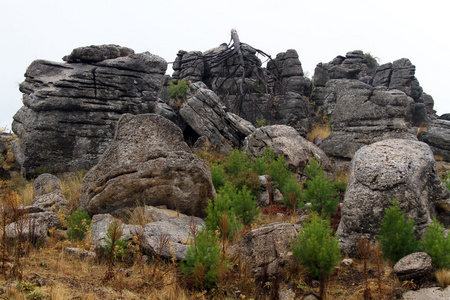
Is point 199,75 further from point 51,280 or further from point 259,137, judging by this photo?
point 51,280

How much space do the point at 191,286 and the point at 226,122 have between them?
497 inches

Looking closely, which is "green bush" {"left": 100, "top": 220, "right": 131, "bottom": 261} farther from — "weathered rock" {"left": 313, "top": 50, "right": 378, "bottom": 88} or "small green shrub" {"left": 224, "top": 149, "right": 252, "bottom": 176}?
"weathered rock" {"left": 313, "top": 50, "right": 378, "bottom": 88}

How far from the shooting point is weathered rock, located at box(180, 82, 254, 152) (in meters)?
17.5

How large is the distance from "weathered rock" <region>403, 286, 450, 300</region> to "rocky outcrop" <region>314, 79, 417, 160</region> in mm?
10034

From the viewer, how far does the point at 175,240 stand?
702cm

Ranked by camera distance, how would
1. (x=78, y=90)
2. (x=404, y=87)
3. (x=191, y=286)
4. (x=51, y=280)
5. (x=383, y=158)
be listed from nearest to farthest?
(x=51, y=280)
(x=191, y=286)
(x=383, y=158)
(x=78, y=90)
(x=404, y=87)

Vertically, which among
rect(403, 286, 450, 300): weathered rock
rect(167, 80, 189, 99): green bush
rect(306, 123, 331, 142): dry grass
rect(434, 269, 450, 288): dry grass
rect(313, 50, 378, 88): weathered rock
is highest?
rect(313, 50, 378, 88): weathered rock

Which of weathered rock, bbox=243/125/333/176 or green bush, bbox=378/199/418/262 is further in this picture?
weathered rock, bbox=243/125/333/176

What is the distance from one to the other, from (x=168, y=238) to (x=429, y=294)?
4076 mm

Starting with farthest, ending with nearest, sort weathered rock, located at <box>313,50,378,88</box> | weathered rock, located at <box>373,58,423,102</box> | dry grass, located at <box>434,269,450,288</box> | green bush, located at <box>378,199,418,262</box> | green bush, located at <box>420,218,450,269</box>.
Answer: weathered rock, located at <box>373,58,423,102</box>
weathered rock, located at <box>313,50,378,88</box>
green bush, located at <box>378,199,418,262</box>
green bush, located at <box>420,218,450,269</box>
dry grass, located at <box>434,269,450,288</box>

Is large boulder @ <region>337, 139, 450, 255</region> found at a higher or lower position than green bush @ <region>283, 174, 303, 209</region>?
higher

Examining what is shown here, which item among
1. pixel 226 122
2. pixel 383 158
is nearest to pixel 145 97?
pixel 226 122

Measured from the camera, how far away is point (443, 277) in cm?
580

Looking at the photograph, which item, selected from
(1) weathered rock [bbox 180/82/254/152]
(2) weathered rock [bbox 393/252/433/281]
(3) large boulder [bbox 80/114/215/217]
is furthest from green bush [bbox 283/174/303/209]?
(1) weathered rock [bbox 180/82/254/152]
